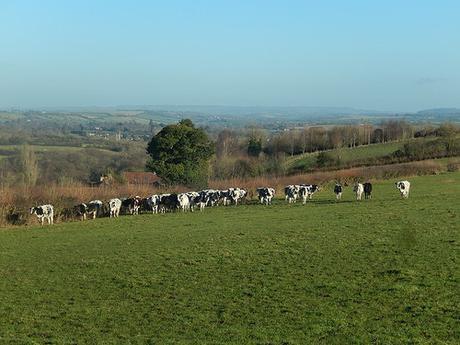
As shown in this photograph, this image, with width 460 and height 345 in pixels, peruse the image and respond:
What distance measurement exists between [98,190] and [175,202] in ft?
25.5

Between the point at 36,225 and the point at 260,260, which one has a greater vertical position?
the point at 260,260

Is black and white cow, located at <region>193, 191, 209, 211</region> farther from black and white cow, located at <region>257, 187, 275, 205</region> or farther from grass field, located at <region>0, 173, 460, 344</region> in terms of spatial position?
grass field, located at <region>0, 173, 460, 344</region>

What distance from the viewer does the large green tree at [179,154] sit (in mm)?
51938

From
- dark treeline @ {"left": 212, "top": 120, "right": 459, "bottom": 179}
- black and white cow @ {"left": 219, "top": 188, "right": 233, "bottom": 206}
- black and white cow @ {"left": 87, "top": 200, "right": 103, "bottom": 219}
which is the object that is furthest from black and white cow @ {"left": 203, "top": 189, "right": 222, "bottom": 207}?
dark treeline @ {"left": 212, "top": 120, "right": 459, "bottom": 179}

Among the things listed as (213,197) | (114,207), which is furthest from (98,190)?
(213,197)

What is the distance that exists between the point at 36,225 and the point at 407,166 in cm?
3894

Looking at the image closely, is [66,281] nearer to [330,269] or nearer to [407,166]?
[330,269]

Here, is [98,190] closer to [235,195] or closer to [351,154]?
[235,195]

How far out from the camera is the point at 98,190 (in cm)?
4012

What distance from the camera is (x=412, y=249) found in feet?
59.5

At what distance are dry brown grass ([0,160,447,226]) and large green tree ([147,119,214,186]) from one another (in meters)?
4.01

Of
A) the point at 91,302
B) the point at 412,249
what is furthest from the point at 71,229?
the point at 412,249

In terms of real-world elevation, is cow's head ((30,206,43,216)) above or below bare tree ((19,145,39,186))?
above

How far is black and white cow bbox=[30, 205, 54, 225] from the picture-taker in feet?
104
